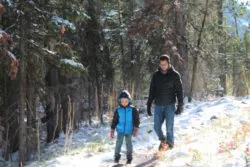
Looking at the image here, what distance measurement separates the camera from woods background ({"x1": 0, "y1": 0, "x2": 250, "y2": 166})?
715 cm

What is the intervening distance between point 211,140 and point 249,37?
18.4 m

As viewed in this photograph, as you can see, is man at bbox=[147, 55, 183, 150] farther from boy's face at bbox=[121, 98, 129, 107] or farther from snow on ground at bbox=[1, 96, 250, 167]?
boy's face at bbox=[121, 98, 129, 107]

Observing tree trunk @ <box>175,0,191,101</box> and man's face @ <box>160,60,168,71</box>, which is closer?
man's face @ <box>160,60,168,71</box>

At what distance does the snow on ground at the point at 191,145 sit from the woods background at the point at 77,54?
2.19 ft

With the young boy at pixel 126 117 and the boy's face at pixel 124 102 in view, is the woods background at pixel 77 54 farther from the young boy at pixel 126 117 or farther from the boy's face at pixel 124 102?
the boy's face at pixel 124 102

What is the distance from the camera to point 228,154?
448cm

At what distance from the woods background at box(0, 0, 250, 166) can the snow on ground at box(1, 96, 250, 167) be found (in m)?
0.67

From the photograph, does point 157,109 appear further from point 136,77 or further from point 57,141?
point 136,77

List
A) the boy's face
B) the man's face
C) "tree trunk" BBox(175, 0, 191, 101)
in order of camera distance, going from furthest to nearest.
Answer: "tree trunk" BBox(175, 0, 191, 101) < the man's face < the boy's face

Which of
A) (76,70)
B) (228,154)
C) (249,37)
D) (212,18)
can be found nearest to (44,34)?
(76,70)

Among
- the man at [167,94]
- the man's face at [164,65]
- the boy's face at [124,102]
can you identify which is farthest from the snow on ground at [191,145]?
the man's face at [164,65]

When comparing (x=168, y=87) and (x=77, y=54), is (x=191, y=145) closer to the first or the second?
(x=168, y=87)

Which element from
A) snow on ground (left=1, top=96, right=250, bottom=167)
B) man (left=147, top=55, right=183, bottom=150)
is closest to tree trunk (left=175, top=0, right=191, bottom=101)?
snow on ground (left=1, top=96, right=250, bottom=167)

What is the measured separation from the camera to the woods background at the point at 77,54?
7.15 m
